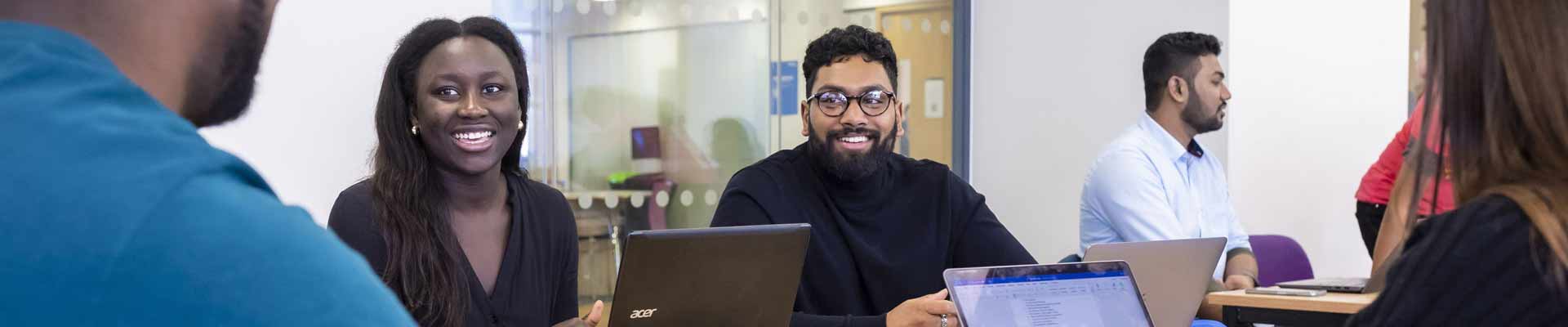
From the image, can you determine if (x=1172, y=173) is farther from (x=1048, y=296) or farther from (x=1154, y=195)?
(x=1048, y=296)

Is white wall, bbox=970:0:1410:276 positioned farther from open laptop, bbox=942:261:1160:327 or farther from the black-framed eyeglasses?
open laptop, bbox=942:261:1160:327

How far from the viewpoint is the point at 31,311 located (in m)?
0.51

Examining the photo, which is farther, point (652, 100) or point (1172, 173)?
point (652, 100)

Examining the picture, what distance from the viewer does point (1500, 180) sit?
114 cm

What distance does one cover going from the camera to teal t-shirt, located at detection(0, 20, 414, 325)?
0.51 metres

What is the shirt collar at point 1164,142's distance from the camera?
4.39m

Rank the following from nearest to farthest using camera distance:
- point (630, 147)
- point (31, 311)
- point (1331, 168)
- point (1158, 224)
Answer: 1. point (31, 311)
2. point (1158, 224)
3. point (630, 147)
4. point (1331, 168)

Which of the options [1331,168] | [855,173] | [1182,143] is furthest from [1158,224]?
[1331,168]

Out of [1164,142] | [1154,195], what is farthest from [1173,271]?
[1164,142]

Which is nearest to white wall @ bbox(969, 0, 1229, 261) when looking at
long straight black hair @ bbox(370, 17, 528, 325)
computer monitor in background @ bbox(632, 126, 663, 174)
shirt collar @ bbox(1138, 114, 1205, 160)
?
shirt collar @ bbox(1138, 114, 1205, 160)

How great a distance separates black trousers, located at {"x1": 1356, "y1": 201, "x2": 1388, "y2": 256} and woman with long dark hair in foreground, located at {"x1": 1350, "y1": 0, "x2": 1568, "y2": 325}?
147 inches

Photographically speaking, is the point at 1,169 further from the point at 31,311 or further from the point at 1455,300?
the point at 1455,300

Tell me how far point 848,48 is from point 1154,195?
1644mm

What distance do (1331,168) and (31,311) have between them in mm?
6766
